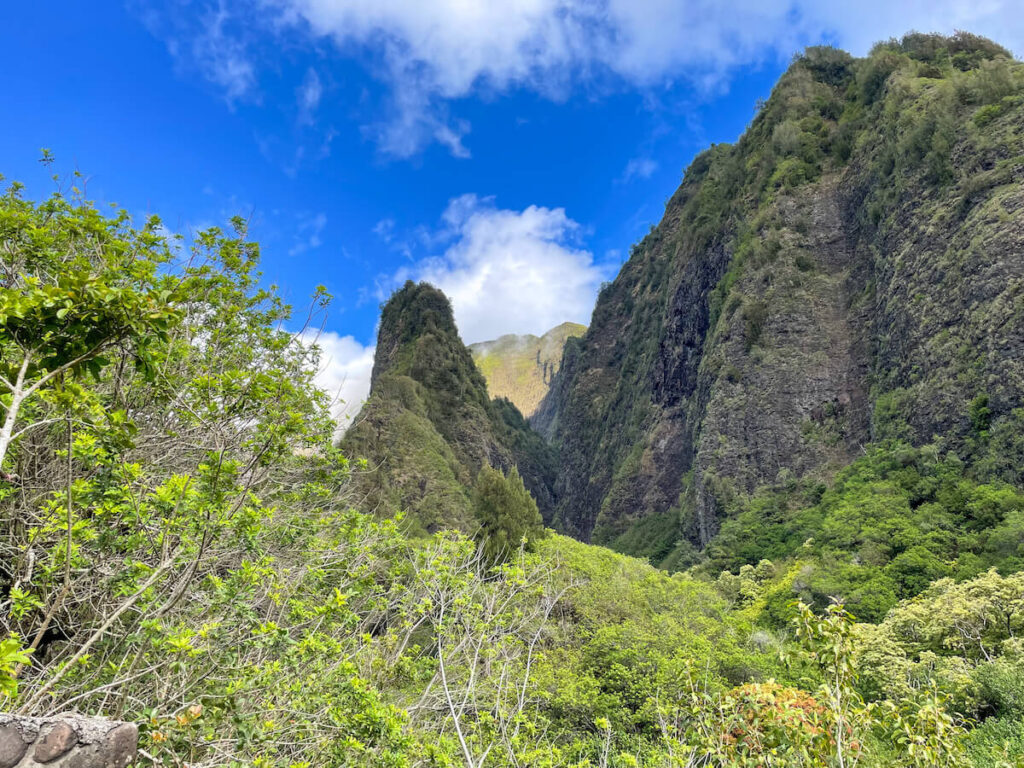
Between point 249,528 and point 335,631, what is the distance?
9.01ft

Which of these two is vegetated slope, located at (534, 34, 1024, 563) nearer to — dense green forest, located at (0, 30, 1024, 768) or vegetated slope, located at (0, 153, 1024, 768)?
dense green forest, located at (0, 30, 1024, 768)

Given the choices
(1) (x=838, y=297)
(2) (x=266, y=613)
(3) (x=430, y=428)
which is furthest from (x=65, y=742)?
(3) (x=430, y=428)

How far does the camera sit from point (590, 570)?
2202cm

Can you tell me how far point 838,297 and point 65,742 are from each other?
50.8m

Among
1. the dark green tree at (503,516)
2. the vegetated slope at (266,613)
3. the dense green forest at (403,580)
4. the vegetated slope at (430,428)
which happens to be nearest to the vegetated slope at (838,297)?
the dense green forest at (403,580)

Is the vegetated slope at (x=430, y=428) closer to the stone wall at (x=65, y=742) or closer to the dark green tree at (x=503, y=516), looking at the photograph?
the dark green tree at (x=503, y=516)

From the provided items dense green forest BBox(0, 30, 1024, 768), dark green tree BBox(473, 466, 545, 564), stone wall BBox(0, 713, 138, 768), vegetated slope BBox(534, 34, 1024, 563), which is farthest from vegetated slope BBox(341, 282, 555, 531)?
stone wall BBox(0, 713, 138, 768)

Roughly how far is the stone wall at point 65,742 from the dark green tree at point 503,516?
20918 mm

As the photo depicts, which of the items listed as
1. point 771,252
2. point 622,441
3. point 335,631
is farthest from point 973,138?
point 622,441

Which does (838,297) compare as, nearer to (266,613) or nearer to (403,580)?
(403,580)

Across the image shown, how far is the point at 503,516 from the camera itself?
24.8 metres

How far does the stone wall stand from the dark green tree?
68.6ft

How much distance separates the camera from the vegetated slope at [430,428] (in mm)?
48125

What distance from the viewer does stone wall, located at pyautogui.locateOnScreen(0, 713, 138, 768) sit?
7.64 ft
